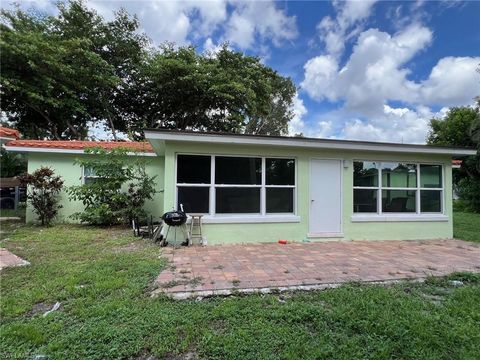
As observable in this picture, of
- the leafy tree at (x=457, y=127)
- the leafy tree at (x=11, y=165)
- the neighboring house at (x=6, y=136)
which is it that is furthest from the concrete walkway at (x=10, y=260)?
the leafy tree at (x=457, y=127)

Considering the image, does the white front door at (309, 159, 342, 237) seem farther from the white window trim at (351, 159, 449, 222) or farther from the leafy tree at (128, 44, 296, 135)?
the leafy tree at (128, 44, 296, 135)

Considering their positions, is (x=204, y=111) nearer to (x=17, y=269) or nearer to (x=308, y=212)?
(x=308, y=212)

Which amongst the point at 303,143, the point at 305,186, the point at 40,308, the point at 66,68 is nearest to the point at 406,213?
the point at 305,186

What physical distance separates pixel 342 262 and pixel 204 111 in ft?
51.8

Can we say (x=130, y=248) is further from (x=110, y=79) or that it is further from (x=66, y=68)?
(x=110, y=79)

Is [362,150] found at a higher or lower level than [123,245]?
higher

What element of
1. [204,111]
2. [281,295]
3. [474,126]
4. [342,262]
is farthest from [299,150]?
[474,126]

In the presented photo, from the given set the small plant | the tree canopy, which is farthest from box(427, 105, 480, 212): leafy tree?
the small plant

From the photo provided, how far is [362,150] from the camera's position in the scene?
8141 mm

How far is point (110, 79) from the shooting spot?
668 inches

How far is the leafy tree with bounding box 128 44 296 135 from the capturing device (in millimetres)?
17078

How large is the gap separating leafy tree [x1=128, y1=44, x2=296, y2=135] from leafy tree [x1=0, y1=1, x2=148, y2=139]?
158 cm

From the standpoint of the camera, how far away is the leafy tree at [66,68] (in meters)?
14.1

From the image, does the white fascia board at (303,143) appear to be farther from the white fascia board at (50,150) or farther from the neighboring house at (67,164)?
the white fascia board at (50,150)
